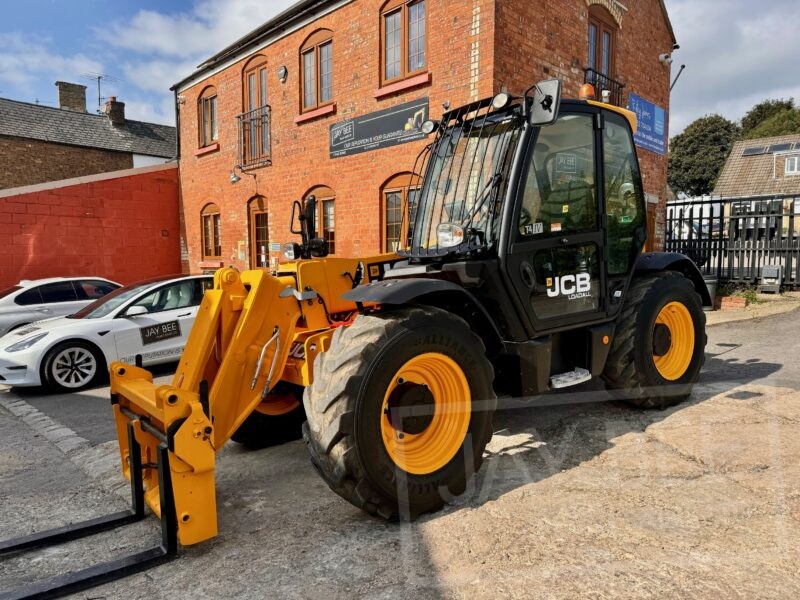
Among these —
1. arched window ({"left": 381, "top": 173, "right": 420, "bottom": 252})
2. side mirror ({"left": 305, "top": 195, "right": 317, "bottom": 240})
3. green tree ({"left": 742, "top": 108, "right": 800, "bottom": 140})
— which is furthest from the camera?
green tree ({"left": 742, "top": 108, "right": 800, "bottom": 140})

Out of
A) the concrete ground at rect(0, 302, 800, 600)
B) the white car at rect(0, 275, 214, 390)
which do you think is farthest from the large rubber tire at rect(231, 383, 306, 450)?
the white car at rect(0, 275, 214, 390)

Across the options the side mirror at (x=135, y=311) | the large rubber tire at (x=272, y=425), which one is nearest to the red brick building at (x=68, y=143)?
the side mirror at (x=135, y=311)

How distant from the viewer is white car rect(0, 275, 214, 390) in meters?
7.07

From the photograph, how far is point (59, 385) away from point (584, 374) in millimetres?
6433

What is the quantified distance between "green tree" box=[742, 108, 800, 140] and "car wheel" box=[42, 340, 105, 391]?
47141 mm

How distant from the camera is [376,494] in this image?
293 centimetres

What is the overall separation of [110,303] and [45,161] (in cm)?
1791

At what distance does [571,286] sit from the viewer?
408cm

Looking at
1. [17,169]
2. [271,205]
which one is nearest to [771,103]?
[271,205]

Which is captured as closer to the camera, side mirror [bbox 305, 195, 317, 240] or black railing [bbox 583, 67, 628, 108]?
side mirror [bbox 305, 195, 317, 240]

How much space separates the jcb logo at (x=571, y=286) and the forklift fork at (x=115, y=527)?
2.62 meters

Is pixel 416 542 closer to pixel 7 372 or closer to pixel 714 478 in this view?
pixel 714 478

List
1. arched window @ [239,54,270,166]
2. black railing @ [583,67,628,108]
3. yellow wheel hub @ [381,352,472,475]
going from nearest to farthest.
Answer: yellow wheel hub @ [381,352,472,475] < black railing @ [583,67,628,108] < arched window @ [239,54,270,166]

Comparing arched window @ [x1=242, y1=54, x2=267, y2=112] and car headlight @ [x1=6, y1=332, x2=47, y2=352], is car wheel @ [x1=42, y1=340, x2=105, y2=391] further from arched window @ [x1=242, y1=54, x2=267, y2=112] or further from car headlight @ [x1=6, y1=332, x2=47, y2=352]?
arched window @ [x1=242, y1=54, x2=267, y2=112]
